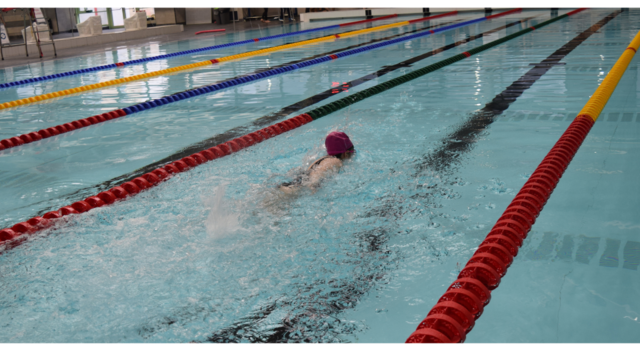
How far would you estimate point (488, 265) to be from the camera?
2137 mm

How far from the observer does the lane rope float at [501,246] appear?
174 cm

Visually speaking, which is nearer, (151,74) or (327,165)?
(327,165)

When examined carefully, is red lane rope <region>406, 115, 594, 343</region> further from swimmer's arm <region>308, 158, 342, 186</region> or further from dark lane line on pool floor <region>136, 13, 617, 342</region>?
swimmer's arm <region>308, 158, 342, 186</region>

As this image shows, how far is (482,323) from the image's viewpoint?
1.91m

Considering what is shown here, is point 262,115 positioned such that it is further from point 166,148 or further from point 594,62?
point 594,62

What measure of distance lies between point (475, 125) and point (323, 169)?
180cm

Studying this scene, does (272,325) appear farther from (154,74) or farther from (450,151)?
(154,74)

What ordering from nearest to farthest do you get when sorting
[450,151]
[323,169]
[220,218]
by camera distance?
[220,218], [323,169], [450,151]

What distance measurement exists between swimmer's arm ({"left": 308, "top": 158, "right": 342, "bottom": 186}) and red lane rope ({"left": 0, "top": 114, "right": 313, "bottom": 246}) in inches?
40.1

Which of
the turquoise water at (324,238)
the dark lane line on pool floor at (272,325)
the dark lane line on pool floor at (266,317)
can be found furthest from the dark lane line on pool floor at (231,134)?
the dark lane line on pool floor at (272,325)

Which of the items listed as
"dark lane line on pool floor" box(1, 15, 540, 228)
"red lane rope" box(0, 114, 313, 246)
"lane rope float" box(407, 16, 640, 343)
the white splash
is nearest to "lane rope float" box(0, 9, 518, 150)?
"dark lane line on pool floor" box(1, 15, 540, 228)

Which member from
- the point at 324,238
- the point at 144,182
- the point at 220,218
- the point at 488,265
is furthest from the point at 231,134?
the point at 488,265

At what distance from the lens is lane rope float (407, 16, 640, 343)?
5.71ft

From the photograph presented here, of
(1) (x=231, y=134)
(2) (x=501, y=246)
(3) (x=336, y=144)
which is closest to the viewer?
(2) (x=501, y=246)
